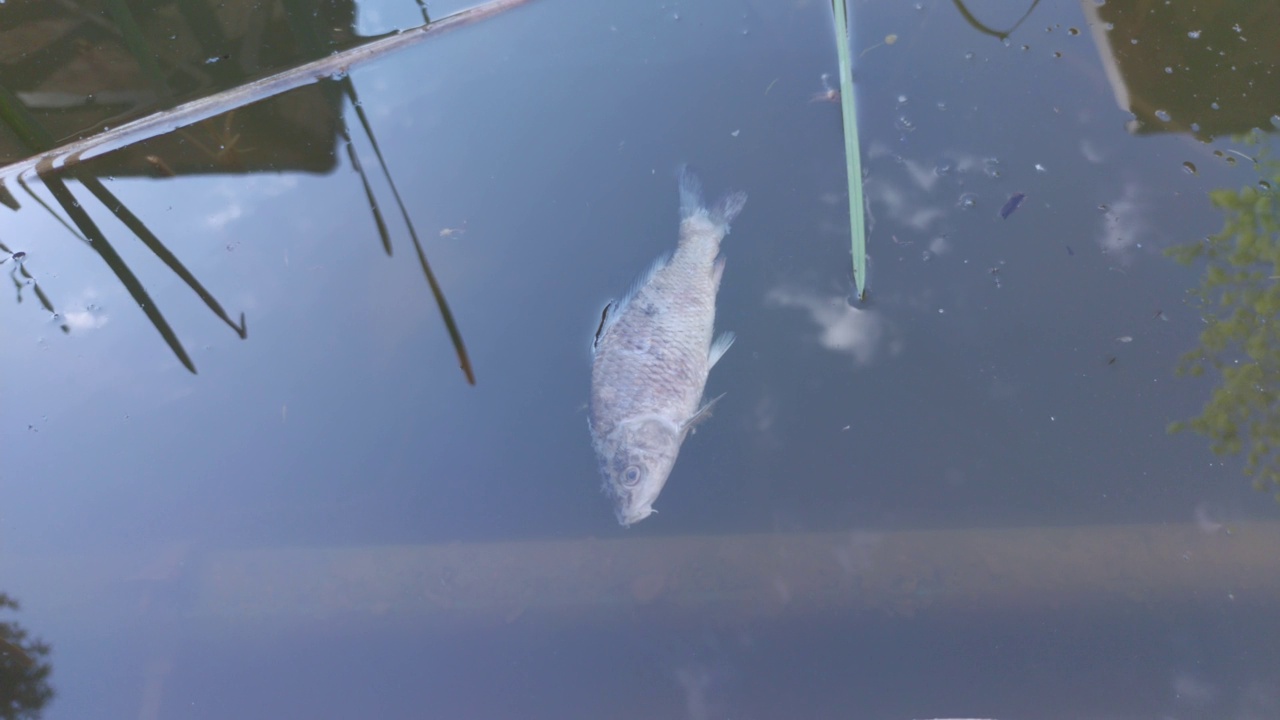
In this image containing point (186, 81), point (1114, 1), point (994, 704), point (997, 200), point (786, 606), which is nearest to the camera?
point (994, 704)

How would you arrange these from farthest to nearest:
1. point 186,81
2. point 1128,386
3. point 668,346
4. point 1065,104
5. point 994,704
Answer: point 186,81
point 1065,104
point 668,346
point 1128,386
point 994,704

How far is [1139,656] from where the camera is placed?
177 centimetres

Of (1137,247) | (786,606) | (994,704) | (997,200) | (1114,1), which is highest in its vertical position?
(1114,1)

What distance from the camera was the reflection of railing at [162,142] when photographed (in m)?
2.75

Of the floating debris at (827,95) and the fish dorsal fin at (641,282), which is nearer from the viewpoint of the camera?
the fish dorsal fin at (641,282)

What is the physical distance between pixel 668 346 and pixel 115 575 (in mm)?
1924

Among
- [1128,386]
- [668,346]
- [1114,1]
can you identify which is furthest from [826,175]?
[1114,1]

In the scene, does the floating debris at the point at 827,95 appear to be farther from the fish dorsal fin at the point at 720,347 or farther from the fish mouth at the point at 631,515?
the fish mouth at the point at 631,515

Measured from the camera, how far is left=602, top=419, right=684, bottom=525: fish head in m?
2.10

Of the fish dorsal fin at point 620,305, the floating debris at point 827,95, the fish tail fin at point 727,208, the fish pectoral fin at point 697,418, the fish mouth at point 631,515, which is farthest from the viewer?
the floating debris at point 827,95

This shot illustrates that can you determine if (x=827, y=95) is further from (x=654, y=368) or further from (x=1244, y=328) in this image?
(x=1244, y=328)

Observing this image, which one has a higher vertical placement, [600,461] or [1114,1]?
[1114,1]

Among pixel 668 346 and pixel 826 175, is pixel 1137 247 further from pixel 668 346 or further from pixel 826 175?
pixel 668 346

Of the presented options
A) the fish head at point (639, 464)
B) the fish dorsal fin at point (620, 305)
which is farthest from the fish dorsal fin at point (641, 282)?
the fish head at point (639, 464)
